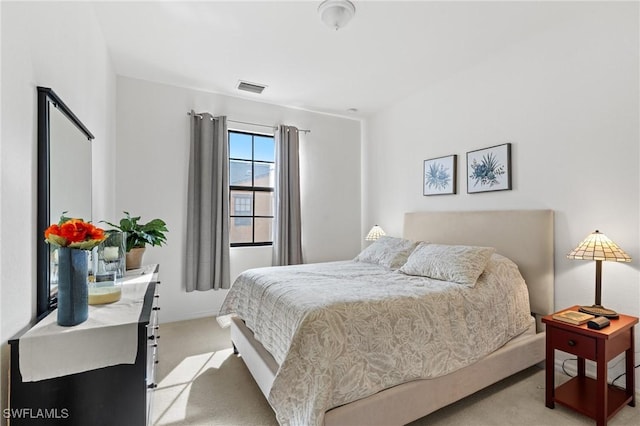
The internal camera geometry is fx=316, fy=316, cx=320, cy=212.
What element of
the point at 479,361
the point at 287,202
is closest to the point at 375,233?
the point at 287,202

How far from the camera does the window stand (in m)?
4.10

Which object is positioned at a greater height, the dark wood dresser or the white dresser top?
the white dresser top

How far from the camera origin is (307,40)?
8.93 feet

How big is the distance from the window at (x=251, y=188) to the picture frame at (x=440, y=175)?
1.97m

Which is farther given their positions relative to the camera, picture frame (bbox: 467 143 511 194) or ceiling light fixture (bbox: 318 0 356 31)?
picture frame (bbox: 467 143 511 194)

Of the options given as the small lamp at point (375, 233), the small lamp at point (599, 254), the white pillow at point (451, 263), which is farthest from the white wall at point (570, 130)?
the small lamp at point (375, 233)

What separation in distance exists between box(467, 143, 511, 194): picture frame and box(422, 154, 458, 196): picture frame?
0.17m

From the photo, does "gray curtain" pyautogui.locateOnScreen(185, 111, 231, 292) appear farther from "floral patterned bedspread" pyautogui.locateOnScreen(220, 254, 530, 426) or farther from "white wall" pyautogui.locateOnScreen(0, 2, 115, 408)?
"white wall" pyautogui.locateOnScreen(0, 2, 115, 408)

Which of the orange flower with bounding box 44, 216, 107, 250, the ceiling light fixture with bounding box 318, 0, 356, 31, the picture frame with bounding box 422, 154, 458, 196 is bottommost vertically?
the orange flower with bounding box 44, 216, 107, 250

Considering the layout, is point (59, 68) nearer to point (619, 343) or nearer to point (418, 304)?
point (418, 304)

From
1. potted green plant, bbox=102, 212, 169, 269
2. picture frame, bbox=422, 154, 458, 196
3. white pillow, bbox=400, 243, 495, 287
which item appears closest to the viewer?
white pillow, bbox=400, 243, 495, 287

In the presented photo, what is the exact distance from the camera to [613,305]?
2.22 meters

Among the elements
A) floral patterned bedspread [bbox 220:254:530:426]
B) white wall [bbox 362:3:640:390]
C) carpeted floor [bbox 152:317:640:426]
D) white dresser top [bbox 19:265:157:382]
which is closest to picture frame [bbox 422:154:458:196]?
white wall [bbox 362:3:640:390]

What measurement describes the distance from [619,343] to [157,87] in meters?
4.57
